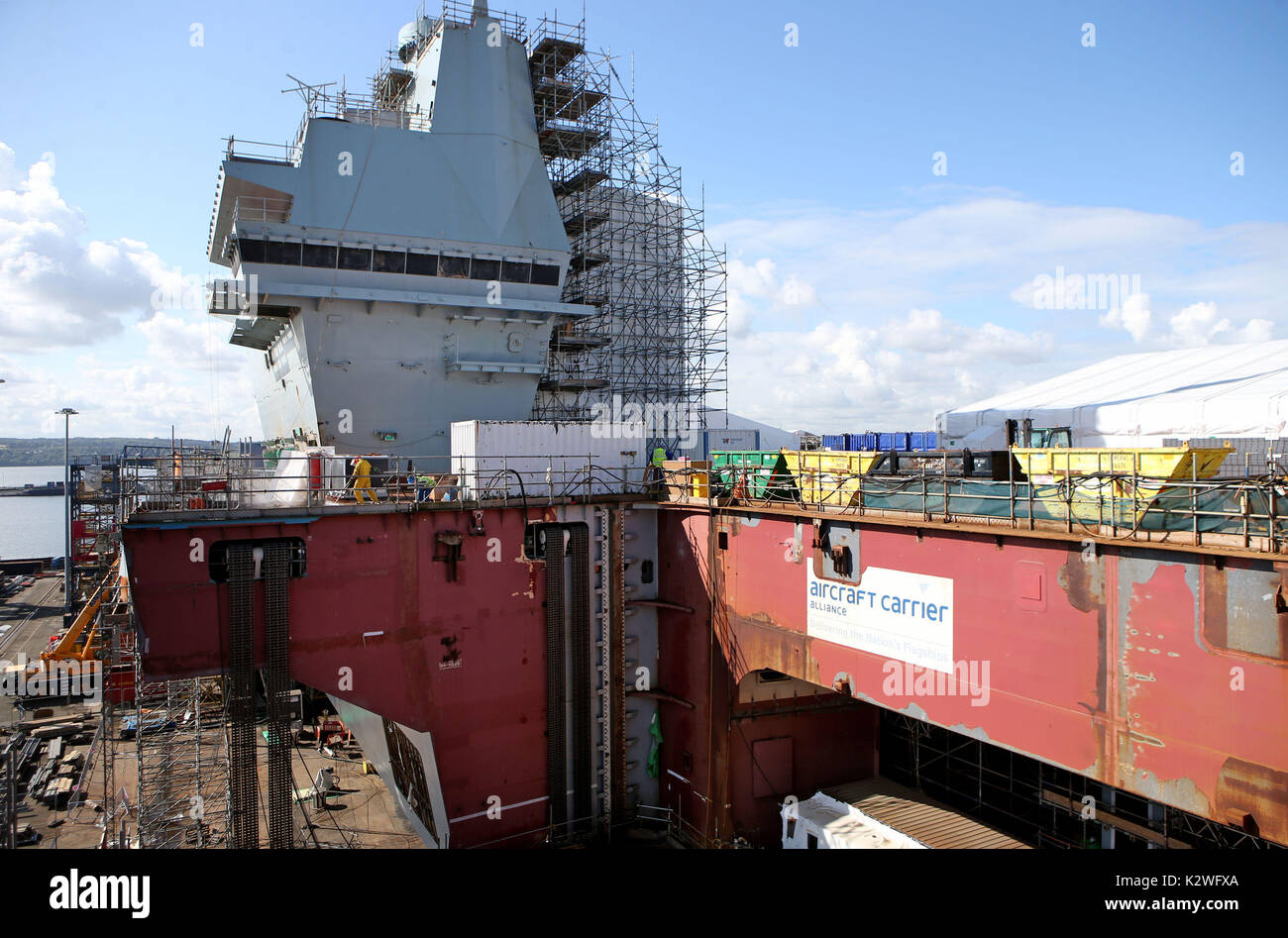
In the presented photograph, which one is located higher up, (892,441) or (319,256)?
(319,256)

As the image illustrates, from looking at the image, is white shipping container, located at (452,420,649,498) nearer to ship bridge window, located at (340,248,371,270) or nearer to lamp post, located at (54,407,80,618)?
ship bridge window, located at (340,248,371,270)

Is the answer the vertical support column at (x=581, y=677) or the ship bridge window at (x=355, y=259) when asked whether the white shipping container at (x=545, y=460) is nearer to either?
the vertical support column at (x=581, y=677)

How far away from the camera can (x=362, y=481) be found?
741 inches

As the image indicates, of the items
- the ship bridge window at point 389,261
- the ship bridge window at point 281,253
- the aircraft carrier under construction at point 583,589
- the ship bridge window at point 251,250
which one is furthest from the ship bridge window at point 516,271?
the ship bridge window at point 251,250

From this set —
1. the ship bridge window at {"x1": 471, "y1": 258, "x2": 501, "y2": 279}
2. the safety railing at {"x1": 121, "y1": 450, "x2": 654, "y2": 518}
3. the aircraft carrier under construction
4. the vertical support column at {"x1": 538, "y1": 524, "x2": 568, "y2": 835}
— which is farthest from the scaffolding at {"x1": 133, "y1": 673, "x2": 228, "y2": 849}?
A: the ship bridge window at {"x1": 471, "y1": 258, "x2": 501, "y2": 279}

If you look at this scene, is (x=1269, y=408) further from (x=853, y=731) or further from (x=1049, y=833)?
(x=853, y=731)

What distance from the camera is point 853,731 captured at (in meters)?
21.9

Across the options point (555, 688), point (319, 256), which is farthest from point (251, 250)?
point (555, 688)

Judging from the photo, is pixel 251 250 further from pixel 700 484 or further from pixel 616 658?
pixel 616 658

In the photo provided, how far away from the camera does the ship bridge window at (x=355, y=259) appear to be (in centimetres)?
2522

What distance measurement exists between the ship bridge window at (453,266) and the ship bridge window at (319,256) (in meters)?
3.38

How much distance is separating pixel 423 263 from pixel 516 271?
10.7ft

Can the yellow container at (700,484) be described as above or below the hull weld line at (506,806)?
above
